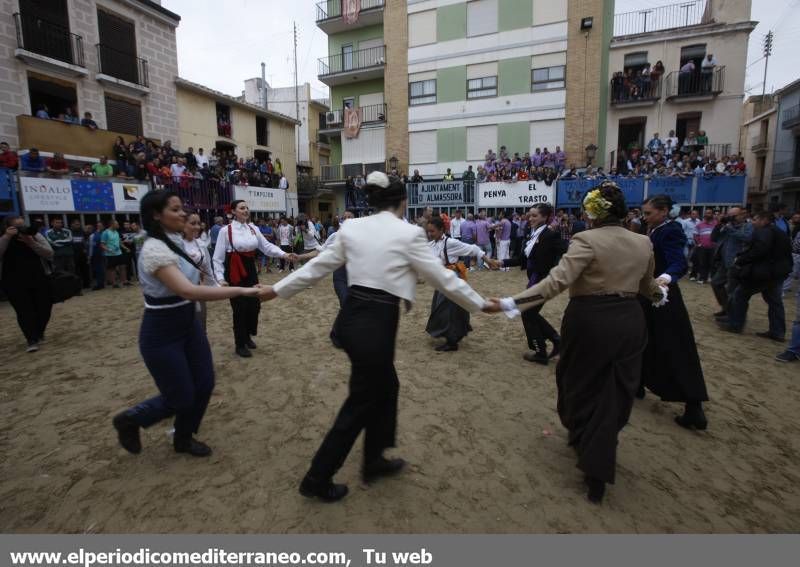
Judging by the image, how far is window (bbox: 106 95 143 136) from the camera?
16.6 metres

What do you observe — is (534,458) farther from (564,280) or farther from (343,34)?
(343,34)

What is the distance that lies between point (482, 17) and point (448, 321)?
2058 centimetres

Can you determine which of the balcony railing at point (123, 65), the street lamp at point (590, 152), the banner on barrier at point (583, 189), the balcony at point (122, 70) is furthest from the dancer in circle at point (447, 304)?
the balcony railing at point (123, 65)

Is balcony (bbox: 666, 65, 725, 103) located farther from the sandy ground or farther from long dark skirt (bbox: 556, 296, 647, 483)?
long dark skirt (bbox: 556, 296, 647, 483)

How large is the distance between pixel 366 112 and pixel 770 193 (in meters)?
26.8

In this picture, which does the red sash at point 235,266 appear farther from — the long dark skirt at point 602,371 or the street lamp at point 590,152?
the street lamp at point 590,152

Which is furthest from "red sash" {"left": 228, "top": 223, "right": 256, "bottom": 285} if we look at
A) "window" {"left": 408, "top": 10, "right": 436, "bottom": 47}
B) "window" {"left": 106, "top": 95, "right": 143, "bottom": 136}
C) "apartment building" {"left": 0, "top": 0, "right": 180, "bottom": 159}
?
"window" {"left": 408, "top": 10, "right": 436, "bottom": 47}

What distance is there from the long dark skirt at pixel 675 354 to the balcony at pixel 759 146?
35.5 metres

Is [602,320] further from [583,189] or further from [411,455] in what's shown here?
[583,189]

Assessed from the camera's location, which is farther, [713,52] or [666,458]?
[713,52]

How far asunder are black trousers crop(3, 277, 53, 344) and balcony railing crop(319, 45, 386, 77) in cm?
2119

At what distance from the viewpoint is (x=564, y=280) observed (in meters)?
2.66

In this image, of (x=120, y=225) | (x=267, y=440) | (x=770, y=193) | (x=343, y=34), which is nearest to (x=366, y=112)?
Answer: (x=343, y=34)

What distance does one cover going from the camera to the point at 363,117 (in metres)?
25.2
